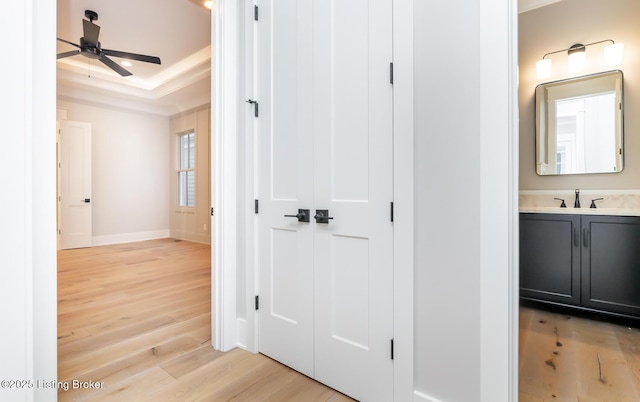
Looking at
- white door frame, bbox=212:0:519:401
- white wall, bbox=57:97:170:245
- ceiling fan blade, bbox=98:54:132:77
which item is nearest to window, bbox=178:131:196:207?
white wall, bbox=57:97:170:245

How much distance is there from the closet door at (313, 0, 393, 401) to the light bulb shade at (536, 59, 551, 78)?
98.5 inches

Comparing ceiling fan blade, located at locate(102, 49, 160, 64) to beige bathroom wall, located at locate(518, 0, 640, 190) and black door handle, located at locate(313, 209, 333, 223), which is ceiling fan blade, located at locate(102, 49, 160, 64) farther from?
beige bathroom wall, located at locate(518, 0, 640, 190)

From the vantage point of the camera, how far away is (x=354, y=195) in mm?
1558

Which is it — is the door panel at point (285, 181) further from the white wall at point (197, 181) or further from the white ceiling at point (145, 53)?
the white wall at point (197, 181)

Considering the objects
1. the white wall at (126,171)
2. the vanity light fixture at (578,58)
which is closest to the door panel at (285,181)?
Result: the vanity light fixture at (578,58)

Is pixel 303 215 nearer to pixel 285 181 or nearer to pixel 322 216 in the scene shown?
pixel 322 216

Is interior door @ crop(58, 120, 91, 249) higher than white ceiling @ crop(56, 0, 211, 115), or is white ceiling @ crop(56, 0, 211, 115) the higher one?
white ceiling @ crop(56, 0, 211, 115)

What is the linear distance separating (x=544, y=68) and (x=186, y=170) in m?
6.47

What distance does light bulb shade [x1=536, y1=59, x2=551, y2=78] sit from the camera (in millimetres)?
2984

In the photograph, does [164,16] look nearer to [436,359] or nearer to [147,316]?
[147,316]

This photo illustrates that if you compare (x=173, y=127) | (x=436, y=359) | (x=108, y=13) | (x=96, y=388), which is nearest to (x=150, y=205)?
(x=173, y=127)

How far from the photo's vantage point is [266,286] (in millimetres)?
1969

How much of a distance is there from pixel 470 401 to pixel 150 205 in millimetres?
7179

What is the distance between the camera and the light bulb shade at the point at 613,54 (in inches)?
104
